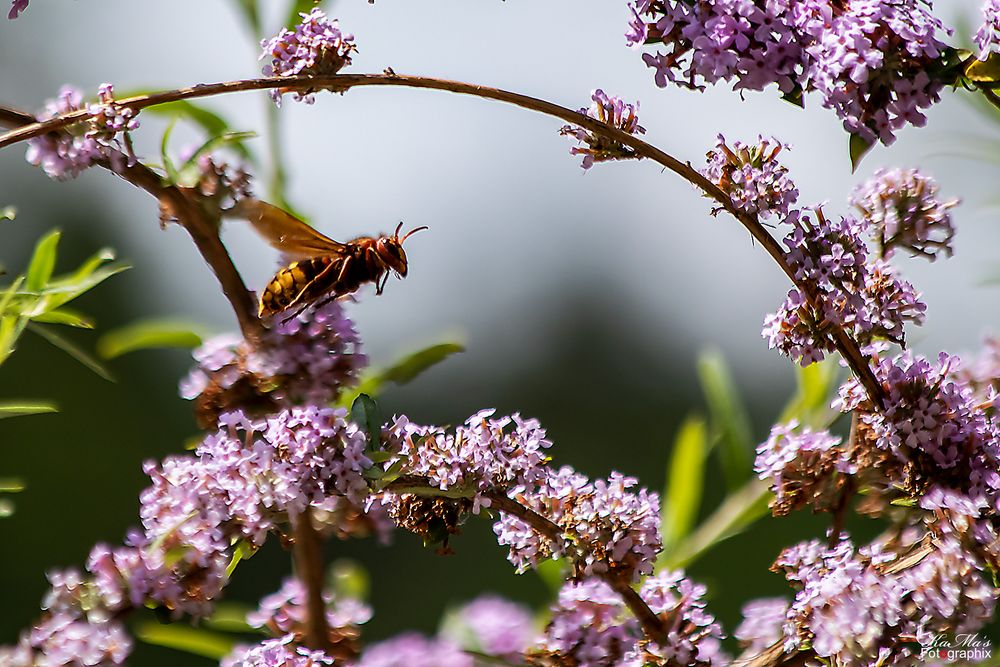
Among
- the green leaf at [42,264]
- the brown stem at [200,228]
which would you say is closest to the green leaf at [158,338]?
the green leaf at [42,264]

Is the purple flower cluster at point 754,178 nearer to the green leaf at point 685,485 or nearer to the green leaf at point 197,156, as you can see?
the green leaf at point 197,156

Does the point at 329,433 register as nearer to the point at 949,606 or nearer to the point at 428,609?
the point at 949,606

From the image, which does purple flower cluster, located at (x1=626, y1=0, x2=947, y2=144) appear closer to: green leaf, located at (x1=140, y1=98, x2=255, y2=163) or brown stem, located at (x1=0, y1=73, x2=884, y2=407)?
brown stem, located at (x1=0, y1=73, x2=884, y2=407)

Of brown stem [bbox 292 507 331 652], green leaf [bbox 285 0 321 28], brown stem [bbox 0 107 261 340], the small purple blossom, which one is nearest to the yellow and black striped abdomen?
brown stem [bbox 0 107 261 340]

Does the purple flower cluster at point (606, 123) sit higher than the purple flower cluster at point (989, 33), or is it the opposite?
the purple flower cluster at point (606, 123)

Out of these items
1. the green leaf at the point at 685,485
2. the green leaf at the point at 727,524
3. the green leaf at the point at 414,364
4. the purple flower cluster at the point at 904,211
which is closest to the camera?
the purple flower cluster at the point at 904,211

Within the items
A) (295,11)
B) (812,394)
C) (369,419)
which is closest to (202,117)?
(295,11)
